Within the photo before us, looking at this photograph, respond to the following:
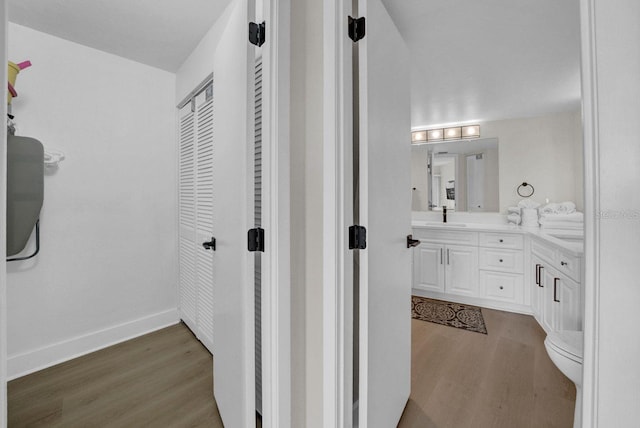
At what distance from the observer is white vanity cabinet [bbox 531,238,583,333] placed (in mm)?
1887

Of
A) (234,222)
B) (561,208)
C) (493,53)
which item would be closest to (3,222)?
(234,222)

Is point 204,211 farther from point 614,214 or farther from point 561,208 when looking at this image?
point 561,208

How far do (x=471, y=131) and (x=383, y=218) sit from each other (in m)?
3.20

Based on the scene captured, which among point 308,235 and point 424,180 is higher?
point 424,180

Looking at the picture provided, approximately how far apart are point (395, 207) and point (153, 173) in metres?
2.36

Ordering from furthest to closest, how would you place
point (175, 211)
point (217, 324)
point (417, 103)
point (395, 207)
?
point (417, 103) < point (175, 211) < point (217, 324) < point (395, 207)

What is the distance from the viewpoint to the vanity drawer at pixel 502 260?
2936mm

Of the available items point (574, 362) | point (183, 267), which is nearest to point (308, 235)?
point (574, 362)

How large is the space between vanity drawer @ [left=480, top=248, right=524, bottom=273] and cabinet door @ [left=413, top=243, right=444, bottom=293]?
452mm

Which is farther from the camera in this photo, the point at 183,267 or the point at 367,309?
the point at 183,267

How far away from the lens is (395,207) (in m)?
1.30

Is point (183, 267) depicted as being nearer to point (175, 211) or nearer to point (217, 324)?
point (175, 211)

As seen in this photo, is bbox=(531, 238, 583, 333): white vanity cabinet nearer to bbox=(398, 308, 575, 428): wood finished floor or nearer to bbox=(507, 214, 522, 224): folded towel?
bbox=(398, 308, 575, 428): wood finished floor

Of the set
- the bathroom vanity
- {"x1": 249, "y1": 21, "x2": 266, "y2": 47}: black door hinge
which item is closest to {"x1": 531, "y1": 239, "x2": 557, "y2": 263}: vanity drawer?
the bathroom vanity
